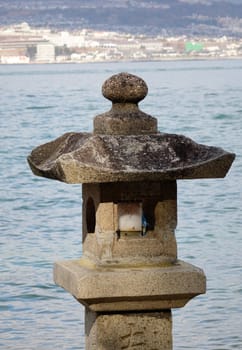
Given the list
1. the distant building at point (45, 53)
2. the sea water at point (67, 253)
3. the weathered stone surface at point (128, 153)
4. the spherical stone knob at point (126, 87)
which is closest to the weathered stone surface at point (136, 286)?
the weathered stone surface at point (128, 153)

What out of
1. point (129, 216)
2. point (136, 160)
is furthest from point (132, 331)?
point (136, 160)

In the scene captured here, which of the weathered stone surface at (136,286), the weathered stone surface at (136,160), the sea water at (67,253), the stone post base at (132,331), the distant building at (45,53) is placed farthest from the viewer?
the distant building at (45,53)

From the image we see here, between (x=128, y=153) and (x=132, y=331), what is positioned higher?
(x=128, y=153)

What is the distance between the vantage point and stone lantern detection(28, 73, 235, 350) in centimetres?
546

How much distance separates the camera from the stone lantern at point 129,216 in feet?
17.9

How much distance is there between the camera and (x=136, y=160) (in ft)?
17.9

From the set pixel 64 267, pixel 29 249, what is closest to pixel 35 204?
pixel 29 249

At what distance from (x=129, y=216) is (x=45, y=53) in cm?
19327

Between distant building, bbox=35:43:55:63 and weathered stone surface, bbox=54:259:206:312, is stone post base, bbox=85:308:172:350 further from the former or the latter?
distant building, bbox=35:43:55:63

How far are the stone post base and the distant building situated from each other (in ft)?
633

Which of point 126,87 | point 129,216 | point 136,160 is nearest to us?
point 136,160

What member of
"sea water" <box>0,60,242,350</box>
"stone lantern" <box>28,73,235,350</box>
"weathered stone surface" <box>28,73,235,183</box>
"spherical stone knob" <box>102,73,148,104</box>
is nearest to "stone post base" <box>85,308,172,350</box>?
"stone lantern" <box>28,73,235,350</box>

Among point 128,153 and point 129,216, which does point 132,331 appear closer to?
point 129,216

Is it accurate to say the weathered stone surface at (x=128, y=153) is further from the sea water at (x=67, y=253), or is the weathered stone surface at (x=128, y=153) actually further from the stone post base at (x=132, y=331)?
the sea water at (x=67, y=253)
